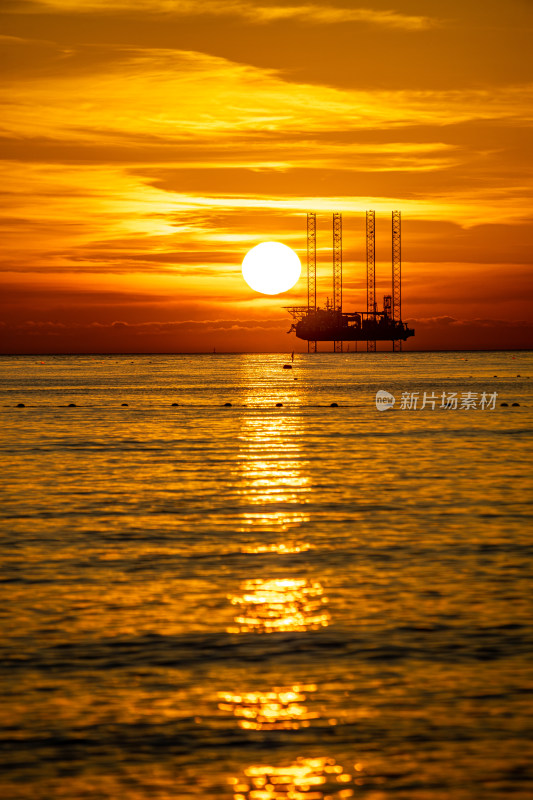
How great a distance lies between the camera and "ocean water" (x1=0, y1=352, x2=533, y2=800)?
1133 cm

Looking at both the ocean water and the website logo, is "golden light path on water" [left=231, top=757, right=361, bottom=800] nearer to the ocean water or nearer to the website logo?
the ocean water

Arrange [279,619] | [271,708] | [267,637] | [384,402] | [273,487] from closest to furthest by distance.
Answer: [271,708]
[267,637]
[279,619]
[273,487]
[384,402]

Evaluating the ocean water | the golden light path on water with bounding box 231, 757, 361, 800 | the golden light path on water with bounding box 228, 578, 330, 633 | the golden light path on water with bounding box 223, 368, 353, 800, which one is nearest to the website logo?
the golden light path on water with bounding box 223, 368, 353, 800

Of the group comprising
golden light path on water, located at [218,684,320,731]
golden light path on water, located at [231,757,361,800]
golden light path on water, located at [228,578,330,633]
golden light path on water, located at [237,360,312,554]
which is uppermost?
golden light path on water, located at [237,360,312,554]

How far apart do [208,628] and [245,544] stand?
7.91m

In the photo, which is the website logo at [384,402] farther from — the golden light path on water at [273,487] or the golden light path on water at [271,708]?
the golden light path on water at [271,708]

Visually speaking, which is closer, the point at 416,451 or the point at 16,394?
the point at 416,451

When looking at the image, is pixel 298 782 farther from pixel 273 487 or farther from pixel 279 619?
pixel 273 487

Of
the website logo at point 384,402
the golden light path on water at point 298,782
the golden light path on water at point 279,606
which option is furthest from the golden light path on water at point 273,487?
the website logo at point 384,402

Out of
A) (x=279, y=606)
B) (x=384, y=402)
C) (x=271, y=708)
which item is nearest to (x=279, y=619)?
(x=279, y=606)

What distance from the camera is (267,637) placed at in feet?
54.3

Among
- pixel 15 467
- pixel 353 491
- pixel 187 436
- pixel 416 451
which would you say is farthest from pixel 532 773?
pixel 187 436

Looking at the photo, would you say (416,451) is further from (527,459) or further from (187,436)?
(187,436)

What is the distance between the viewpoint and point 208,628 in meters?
17.0
